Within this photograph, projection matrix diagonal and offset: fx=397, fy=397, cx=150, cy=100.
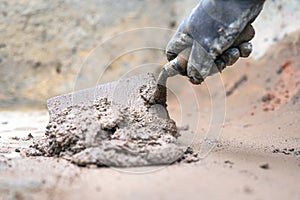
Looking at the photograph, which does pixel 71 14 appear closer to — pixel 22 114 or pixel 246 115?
pixel 22 114

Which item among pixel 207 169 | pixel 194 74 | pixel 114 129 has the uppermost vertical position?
pixel 194 74

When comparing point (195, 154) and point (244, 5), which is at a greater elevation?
point (244, 5)

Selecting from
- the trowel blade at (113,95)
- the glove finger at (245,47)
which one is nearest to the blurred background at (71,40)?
the trowel blade at (113,95)

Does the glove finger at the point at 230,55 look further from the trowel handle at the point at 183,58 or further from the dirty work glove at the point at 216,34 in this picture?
the trowel handle at the point at 183,58

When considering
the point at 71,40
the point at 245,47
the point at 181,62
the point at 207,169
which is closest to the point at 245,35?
the point at 245,47

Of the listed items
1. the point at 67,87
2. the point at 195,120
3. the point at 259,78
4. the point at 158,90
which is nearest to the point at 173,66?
the point at 158,90

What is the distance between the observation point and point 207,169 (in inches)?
48.9

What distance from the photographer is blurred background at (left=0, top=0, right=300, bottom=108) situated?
3.44 meters

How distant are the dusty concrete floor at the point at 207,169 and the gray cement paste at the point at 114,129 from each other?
0.16 feet

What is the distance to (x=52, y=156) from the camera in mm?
1469

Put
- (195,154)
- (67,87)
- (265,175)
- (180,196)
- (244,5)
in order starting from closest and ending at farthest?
1. (180,196)
2. (265,175)
3. (244,5)
4. (195,154)
5. (67,87)

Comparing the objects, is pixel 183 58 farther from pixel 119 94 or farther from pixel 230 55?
pixel 119 94

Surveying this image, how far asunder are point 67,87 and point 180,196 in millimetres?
2630

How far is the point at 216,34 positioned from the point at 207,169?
1.49 ft
